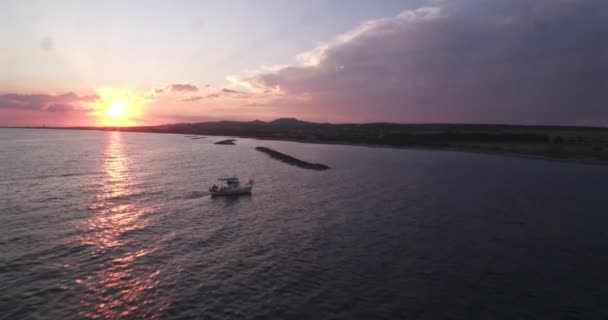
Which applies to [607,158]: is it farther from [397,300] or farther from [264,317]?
[264,317]

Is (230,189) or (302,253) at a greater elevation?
(230,189)

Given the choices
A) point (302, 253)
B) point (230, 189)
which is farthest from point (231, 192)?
point (302, 253)

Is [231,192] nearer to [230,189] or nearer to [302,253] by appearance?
[230,189]

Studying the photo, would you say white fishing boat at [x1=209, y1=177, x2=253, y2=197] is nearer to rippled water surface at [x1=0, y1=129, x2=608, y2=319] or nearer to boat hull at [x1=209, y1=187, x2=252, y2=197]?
boat hull at [x1=209, y1=187, x2=252, y2=197]

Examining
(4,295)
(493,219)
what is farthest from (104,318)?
(493,219)

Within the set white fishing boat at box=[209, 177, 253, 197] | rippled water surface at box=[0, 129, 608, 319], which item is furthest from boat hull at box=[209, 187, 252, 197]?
rippled water surface at box=[0, 129, 608, 319]

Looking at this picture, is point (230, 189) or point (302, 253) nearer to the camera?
point (302, 253)


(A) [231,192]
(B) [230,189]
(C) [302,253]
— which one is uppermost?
(B) [230,189]

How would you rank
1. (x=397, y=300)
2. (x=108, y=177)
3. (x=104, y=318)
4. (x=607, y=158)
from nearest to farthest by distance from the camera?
1. (x=104, y=318)
2. (x=397, y=300)
3. (x=108, y=177)
4. (x=607, y=158)

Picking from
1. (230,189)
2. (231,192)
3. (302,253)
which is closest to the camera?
(302,253)
